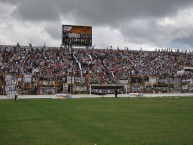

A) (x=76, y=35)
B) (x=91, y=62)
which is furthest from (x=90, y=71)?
(x=76, y=35)

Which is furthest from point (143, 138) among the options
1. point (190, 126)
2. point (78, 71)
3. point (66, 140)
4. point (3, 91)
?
point (78, 71)

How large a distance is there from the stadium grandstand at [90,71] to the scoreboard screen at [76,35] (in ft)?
5.42

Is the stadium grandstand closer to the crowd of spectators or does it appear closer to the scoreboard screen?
the crowd of spectators

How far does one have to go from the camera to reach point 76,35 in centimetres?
7419

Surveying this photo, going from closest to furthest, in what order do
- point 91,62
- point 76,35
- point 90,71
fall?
A: point 90,71
point 91,62
point 76,35

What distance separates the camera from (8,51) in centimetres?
6594

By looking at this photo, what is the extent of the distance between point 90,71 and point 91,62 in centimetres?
445

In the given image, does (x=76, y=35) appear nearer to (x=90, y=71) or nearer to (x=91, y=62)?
(x=91, y=62)

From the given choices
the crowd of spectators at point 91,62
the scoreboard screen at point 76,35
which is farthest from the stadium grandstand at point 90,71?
the scoreboard screen at point 76,35

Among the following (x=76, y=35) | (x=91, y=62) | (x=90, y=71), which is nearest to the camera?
(x=90, y=71)

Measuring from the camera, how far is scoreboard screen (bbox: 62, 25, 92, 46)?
73.4m

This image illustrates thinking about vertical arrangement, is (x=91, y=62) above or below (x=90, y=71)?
above

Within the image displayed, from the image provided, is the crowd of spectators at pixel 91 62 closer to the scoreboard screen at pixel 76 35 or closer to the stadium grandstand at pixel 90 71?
the stadium grandstand at pixel 90 71

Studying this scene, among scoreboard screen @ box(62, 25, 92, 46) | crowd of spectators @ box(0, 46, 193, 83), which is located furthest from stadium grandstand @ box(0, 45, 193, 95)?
scoreboard screen @ box(62, 25, 92, 46)
